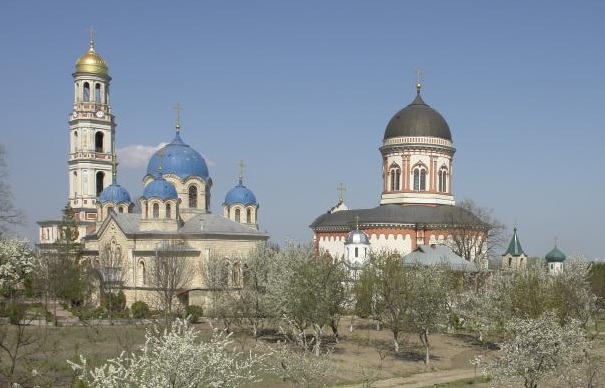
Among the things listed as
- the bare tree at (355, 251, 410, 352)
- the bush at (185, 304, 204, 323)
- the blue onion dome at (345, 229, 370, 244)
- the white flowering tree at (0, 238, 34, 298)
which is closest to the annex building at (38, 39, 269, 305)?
the bush at (185, 304, 204, 323)

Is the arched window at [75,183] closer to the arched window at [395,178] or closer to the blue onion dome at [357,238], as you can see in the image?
the blue onion dome at [357,238]

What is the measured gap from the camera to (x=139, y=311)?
46.2 meters

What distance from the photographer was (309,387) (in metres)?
21.3

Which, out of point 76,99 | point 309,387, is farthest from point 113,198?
point 309,387

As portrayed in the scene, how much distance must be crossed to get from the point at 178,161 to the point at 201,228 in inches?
368

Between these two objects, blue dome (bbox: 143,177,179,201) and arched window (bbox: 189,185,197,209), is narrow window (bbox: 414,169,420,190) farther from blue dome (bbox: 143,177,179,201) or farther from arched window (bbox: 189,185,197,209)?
blue dome (bbox: 143,177,179,201)

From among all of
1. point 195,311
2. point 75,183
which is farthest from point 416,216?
point 75,183

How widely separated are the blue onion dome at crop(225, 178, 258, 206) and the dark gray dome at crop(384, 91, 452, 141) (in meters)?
13.2

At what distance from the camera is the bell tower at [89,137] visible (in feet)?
236

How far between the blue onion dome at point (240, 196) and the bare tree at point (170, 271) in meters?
13.0

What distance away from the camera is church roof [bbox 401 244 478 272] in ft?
174

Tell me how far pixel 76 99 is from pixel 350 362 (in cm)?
4889

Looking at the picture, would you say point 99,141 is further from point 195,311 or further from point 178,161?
point 195,311

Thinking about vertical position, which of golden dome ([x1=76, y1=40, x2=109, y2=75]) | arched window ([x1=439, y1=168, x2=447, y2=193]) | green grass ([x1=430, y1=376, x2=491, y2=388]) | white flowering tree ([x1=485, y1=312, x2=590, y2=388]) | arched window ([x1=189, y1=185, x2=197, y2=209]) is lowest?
green grass ([x1=430, y1=376, x2=491, y2=388])
